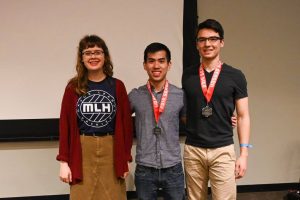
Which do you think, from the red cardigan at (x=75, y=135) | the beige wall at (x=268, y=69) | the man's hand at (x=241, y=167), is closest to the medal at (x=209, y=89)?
the man's hand at (x=241, y=167)

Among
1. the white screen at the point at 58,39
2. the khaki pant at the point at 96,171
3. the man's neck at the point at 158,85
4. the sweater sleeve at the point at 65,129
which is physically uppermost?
the white screen at the point at 58,39

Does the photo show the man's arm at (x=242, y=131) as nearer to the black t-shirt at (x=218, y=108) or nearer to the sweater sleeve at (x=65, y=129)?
the black t-shirt at (x=218, y=108)

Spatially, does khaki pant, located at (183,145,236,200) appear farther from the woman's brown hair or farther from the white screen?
the white screen

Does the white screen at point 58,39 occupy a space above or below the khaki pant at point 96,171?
above

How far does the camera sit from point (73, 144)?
1.85 m

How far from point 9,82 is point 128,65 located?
1.05m

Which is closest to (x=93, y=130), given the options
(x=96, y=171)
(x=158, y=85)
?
(x=96, y=171)

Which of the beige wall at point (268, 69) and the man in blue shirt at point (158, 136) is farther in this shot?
the beige wall at point (268, 69)

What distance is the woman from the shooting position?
6.07ft

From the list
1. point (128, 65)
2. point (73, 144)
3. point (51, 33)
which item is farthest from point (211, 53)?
point (51, 33)

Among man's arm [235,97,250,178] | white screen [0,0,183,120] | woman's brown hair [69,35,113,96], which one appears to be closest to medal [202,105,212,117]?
man's arm [235,97,250,178]

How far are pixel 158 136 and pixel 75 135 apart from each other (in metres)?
0.51

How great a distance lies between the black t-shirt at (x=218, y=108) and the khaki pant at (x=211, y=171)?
0.16 ft

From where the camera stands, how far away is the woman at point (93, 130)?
1849 millimetres
